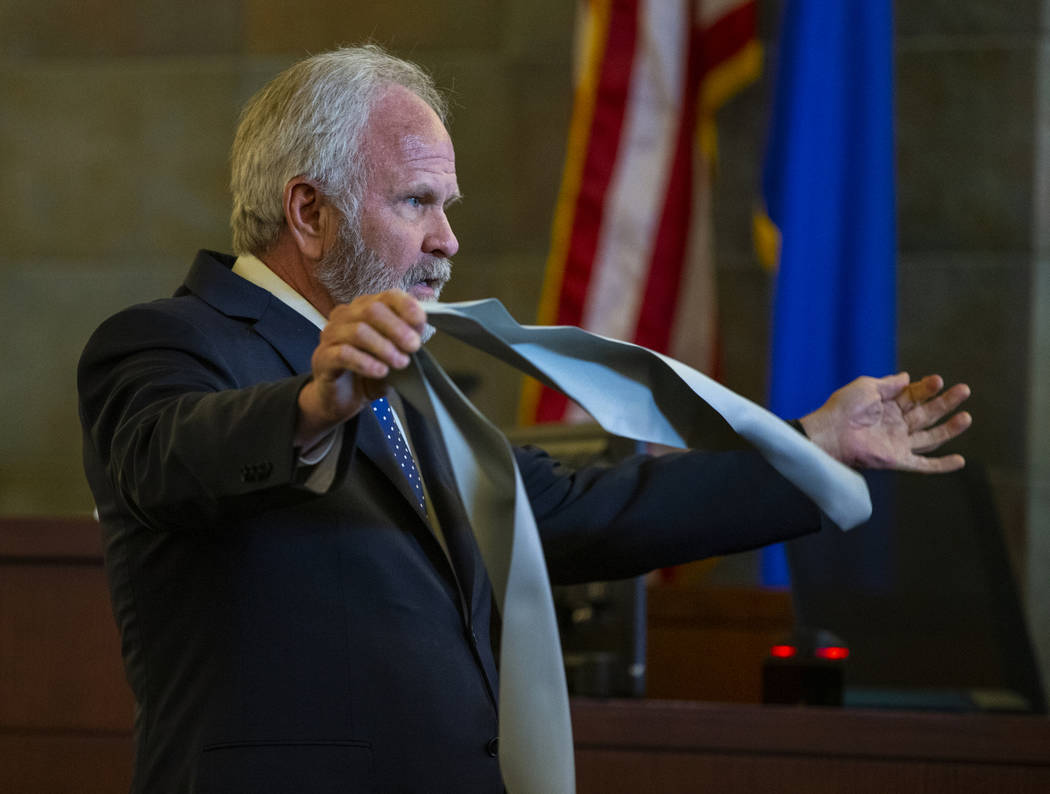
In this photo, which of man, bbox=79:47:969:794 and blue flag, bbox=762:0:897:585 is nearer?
man, bbox=79:47:969:794

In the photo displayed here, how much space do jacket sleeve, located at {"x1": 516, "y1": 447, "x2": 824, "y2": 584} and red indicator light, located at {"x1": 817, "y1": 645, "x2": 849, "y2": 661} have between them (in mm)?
782

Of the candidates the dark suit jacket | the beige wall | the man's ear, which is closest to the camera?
the dark suit jacket

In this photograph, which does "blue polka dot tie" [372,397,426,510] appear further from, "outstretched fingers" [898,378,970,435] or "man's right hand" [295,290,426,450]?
"outstretched fingers" [898,378,970,435]

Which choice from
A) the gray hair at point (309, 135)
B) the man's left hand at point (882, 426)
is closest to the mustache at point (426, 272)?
the gray hair at point (309, 135)

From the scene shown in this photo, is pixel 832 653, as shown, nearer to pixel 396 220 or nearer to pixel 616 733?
pixel 616 733

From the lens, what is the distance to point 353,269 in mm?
1893

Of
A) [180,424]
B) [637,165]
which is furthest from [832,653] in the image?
[637,165]

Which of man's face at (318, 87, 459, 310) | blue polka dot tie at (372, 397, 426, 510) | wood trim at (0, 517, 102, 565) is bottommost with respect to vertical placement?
wood trim at (0, 517, 102, 565)

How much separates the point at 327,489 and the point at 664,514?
28.5 inches

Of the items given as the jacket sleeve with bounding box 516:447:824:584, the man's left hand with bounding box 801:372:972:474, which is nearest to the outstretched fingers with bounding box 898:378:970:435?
the man's left hand with bounding box 801:372:972:474

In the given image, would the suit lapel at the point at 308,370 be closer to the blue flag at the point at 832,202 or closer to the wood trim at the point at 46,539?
the wood trim at the point at 46,539

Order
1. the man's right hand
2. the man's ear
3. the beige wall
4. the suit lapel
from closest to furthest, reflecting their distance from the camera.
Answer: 1. the man's right hand
2. the suit lapel
3. the man's ear
4. the beige wall

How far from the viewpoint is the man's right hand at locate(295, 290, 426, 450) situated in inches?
Result: 49.3

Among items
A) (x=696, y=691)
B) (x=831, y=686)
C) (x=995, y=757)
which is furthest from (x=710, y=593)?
(x=995, y=757)
